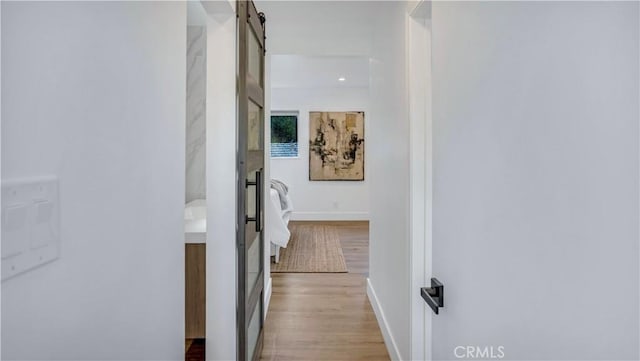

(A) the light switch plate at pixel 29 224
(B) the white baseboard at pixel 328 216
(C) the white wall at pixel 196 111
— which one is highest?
(C) the white wall at pixel 196 111

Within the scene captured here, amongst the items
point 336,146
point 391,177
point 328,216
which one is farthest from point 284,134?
point 391,177

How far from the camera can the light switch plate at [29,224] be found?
51cm

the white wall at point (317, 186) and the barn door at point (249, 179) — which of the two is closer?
the barn door at point (249, 179)

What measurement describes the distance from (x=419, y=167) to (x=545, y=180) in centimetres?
132

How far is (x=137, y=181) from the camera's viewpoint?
85 centimetres

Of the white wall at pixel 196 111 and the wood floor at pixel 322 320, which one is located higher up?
the white wall at pixel 196 111

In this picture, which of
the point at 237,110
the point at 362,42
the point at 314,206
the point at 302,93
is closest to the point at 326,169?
the point at 314,206

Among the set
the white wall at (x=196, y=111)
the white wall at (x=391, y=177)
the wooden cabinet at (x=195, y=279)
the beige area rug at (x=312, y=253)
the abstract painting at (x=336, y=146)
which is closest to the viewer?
the white wall at (x=391, y=177)

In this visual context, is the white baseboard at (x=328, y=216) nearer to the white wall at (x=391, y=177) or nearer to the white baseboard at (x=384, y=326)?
the white baseboard at (x=384, y=326)

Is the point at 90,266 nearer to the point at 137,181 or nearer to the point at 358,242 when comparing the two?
the point at 137,181

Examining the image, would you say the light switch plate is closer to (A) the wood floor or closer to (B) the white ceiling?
(A) the wood floor

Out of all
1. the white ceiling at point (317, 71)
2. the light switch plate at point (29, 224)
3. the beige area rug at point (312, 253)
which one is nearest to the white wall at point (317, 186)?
the white ceiling at point (317, 71)

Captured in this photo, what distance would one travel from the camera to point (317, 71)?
5793mm

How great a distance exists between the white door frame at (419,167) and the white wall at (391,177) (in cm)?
7
